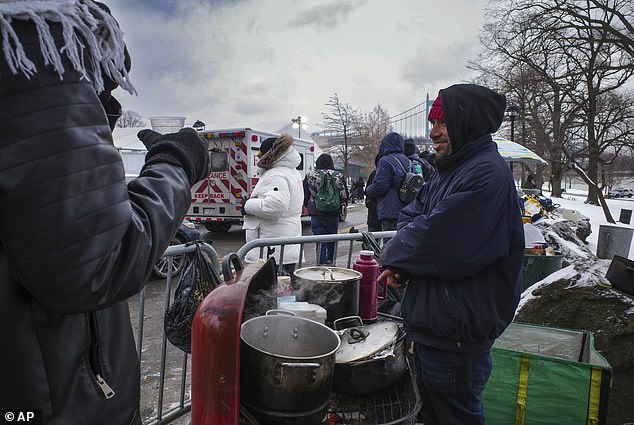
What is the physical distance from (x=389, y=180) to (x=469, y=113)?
12.3 feet

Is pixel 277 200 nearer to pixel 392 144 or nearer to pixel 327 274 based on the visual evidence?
pixel 327 274

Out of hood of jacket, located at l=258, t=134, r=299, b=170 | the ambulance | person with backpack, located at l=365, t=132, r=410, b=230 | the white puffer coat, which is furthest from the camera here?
the ambulance

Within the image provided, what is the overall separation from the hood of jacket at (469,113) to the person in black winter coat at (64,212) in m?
1.56

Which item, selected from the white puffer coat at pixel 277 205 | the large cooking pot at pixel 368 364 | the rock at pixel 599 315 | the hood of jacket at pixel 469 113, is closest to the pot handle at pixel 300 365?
the large cooking pot at pixel 368 364

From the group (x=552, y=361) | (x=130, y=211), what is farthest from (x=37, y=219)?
(x=552, y=361)

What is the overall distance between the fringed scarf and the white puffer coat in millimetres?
3052

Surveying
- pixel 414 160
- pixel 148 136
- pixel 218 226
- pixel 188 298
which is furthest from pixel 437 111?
pixel 218 226

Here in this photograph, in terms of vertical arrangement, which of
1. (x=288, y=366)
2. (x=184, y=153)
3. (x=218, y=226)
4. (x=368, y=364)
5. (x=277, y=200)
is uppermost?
(x=184, y=153)

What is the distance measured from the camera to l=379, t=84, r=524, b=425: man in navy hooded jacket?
198 cm

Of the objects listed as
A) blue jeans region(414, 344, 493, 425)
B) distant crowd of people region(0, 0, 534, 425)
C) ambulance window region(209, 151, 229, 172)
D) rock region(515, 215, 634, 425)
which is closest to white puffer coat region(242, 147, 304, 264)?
blue jeans region(414, 344, 493, 425)

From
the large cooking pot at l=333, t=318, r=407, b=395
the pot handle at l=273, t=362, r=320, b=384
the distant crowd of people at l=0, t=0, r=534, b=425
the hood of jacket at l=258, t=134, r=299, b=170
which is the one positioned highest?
the hood of jacket at l=258, t=134, r=299, b=170

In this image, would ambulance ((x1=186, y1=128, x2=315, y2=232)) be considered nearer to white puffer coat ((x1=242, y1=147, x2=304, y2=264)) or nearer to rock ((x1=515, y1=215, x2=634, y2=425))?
white puffer coat ((x1=242, y1=147, x2=304, y2=264))

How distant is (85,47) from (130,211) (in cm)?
43

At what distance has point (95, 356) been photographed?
1.17 m
